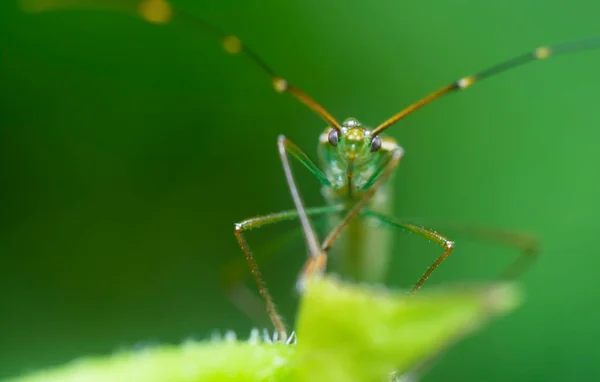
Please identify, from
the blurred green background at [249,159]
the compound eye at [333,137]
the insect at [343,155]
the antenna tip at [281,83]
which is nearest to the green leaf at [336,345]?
the insect at [343,155]

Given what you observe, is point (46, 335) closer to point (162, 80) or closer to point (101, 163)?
point (101, 163)

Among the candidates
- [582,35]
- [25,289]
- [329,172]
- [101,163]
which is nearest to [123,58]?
[101,163]

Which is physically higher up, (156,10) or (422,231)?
(156,10)

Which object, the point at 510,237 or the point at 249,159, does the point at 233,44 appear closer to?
the point at 249,159

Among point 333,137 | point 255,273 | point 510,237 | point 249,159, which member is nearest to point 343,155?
point 333,137

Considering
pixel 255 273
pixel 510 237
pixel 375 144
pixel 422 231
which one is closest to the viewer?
pixel 255 273

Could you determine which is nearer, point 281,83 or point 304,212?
point 304,212

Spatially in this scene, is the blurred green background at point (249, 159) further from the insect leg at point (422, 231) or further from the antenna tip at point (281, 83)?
the antenna tip at point (281, 83)

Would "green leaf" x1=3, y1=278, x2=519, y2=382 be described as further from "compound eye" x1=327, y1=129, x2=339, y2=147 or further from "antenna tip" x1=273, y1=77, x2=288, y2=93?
"compound eye" x1=327, y1=129, x2=339, y2=147
